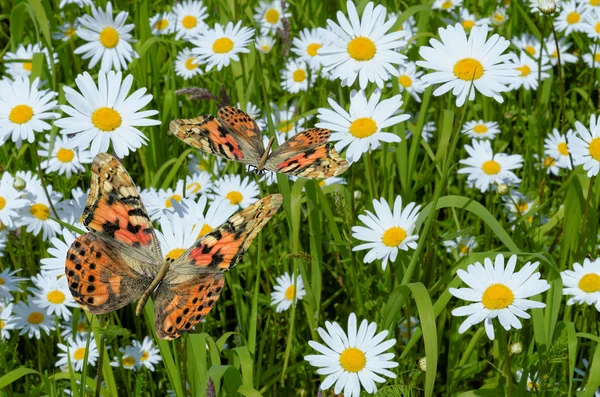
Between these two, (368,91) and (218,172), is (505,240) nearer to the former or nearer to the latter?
(368,91)

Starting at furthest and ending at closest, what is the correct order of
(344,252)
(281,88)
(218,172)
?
(281,88)
(218,172)
(344,252)

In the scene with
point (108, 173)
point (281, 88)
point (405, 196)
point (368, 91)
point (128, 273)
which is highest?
point (281, 88)

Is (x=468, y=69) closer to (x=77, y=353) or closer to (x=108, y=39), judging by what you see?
(x=77, y=353)

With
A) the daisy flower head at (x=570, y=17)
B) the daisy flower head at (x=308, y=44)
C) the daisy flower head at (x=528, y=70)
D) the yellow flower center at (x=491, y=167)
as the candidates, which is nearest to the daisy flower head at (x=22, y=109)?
the daisy flower head at (x=308, y=44)

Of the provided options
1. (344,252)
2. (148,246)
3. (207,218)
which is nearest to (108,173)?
(148,246)

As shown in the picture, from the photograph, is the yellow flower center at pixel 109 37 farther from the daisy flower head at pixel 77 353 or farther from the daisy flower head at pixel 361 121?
the daisy flower head at pixel 361 121

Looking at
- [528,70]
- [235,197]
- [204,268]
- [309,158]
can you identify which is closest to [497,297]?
[309,158]
